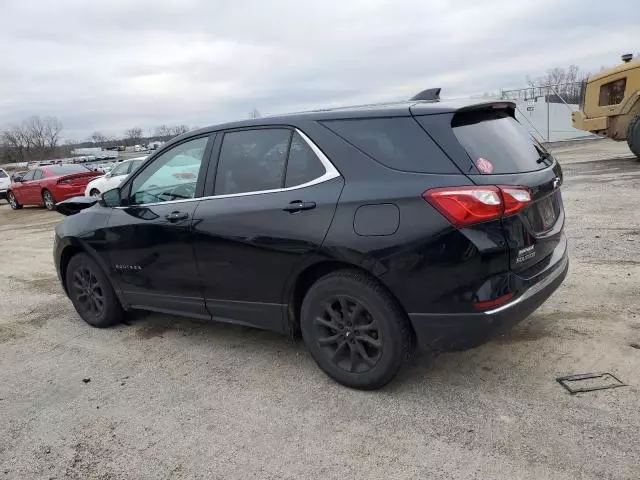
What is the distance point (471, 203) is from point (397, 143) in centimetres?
59

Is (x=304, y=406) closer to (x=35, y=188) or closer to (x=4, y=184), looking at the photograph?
(x=35, y=188)

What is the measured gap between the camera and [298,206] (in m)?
3.38

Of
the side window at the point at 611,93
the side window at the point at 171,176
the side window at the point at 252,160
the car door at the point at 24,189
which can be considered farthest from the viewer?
the car door at the point at 24,189

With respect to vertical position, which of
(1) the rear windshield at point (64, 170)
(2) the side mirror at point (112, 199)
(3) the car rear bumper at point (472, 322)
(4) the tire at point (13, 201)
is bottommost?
(4) the tire at point (13, 201)

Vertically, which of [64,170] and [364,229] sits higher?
[364,229]

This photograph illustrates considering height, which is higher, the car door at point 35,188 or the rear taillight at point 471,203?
the rear taillight at point 471,203

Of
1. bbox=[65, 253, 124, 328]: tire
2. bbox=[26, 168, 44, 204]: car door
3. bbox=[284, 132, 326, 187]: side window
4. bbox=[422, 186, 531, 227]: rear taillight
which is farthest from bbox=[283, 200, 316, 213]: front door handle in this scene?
bbox=[26, 168, 44, 204]: car door

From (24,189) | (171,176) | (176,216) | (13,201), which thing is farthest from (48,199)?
(176,216)

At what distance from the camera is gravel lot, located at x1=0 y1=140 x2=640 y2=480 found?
8.99 feet

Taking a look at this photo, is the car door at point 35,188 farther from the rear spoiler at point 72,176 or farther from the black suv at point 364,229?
the black suv at point 364,229

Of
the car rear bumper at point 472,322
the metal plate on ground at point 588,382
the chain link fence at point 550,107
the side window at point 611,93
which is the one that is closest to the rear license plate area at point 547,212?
the car rear bumper at point 472,322

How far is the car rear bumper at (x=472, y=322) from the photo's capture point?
2.94m

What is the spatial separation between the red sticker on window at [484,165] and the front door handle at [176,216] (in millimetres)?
2100

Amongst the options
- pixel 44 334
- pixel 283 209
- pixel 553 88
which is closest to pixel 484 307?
pixel 283 209
